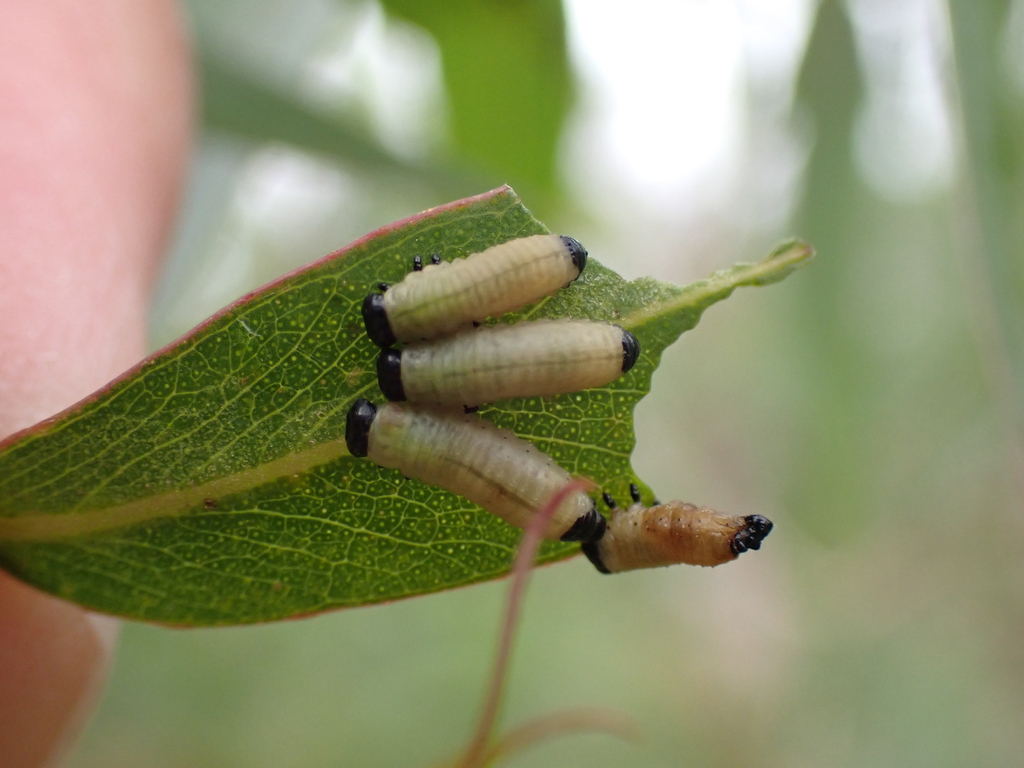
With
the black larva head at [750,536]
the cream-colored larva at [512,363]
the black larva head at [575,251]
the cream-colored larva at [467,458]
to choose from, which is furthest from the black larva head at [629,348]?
the black larva head at [750,536]

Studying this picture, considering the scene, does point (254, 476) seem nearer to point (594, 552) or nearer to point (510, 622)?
point (510, 622)

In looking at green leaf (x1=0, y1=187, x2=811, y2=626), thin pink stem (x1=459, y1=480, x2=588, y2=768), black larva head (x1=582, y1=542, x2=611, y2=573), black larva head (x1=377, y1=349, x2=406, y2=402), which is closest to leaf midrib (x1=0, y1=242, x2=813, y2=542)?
green leaf (x1=0, y1=187, x2=811, y2=626)

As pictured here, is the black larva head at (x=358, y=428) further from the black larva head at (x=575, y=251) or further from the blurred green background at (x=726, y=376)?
the blurred green background at (x=726, y=376)

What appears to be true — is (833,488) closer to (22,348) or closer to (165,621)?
(165,621)

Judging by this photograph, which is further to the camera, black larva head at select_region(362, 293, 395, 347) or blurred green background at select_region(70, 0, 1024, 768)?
blurred green background at select_region(70, 0, 1024, 768)

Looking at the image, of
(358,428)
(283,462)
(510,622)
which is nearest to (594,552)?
(510,622)

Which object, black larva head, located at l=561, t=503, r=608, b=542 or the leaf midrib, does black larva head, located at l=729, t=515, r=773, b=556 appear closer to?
black larva head, located at l=561, t=503, r=608, b=542
